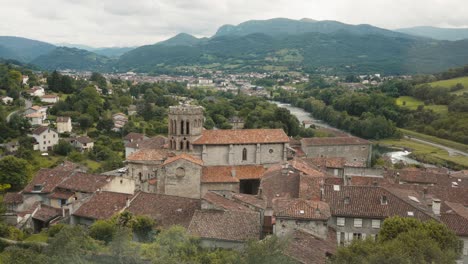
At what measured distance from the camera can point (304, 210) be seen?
97.0 feet

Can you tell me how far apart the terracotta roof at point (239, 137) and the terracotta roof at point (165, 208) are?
27.3ft

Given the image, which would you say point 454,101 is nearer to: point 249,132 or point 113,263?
point 249,132

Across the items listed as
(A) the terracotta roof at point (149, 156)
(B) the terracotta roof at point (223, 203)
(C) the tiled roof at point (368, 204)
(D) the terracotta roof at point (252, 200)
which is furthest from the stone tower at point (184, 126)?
(C) the tiled roof at point (368, 204)

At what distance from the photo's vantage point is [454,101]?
115m

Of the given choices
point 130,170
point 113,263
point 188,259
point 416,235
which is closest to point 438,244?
point 416,235

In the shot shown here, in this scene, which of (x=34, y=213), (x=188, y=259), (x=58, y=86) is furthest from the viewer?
(x=58, y=86)

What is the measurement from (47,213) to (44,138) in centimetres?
3639

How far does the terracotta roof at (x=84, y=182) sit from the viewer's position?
1727 inches

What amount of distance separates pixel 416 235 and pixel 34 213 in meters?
32.5

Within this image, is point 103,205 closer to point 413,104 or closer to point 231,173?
point 231,173

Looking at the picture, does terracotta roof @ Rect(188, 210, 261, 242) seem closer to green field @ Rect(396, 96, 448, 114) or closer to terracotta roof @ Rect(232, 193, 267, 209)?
terracotta roof @ Rect(232, 193, 267, 209)

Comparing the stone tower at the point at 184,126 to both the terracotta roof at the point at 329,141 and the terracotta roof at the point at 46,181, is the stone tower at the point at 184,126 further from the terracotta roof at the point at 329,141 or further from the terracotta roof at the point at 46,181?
the terracotta roof at the point at 329,141

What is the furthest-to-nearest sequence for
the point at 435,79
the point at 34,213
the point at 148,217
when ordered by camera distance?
the point at 435,79 < the point at 34,213 < the point at 148,217

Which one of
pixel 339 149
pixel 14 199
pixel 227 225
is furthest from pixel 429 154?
pixel 14 199
